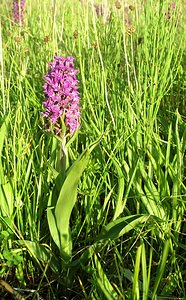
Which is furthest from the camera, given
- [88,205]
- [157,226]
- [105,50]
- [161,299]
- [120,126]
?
[105,50]

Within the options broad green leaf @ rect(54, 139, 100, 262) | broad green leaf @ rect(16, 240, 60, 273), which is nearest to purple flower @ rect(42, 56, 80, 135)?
broad green leaf @ rect(54, 139, 100, 262)

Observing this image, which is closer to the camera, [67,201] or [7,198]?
[67,201]

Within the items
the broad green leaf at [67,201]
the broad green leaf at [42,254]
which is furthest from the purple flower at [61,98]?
the broad green leaf at [42,254]

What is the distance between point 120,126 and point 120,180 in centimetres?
30

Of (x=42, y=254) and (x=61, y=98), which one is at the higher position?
(x=61, y=98)

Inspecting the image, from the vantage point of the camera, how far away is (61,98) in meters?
1.00

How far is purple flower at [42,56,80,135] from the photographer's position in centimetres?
98

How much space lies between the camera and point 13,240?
100 cm

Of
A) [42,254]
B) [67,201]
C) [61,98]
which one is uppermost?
[61,98]

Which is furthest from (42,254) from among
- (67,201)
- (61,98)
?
(61,98)

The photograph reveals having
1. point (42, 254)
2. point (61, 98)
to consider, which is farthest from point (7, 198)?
point (61, 98)

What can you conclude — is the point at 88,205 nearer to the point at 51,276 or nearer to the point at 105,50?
the point at 51,276

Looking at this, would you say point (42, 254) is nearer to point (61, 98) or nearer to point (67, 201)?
point (67, 201)

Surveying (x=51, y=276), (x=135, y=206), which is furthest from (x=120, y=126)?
(x=51, y=276)
